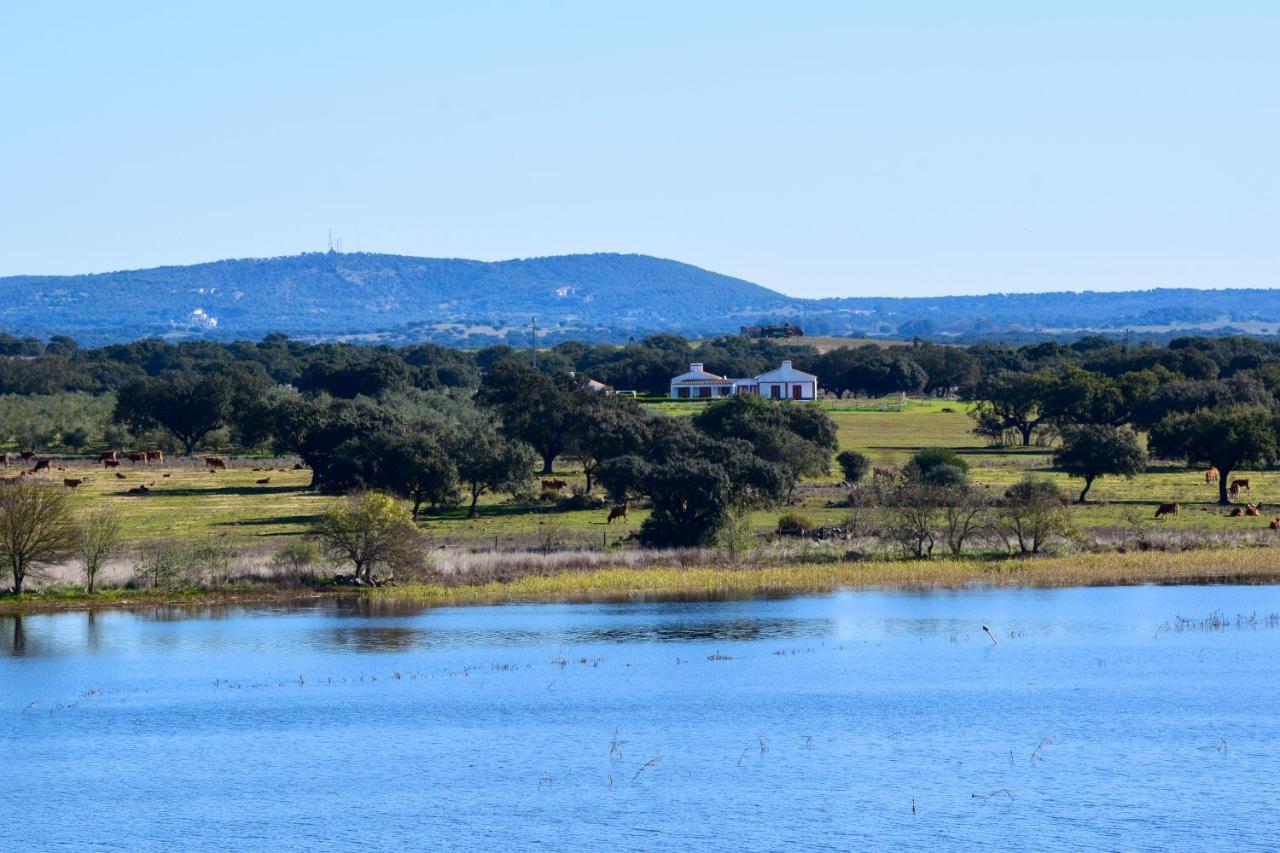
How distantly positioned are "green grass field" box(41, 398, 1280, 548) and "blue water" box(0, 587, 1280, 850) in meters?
12.8

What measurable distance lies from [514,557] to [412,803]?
27.1 meters

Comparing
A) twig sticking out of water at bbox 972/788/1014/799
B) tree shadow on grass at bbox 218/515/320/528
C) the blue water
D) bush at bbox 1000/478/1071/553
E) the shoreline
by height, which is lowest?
the blue water

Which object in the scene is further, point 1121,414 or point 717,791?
point 1121,414

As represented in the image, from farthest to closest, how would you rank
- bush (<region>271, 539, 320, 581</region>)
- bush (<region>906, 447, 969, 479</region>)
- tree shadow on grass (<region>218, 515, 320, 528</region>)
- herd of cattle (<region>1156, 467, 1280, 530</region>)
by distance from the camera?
bush (<region>906, 447, 969, 479</region>)
tree shadow on grass (<region>218, 515, 320, 528</region>)
herd of cattle (<region>1156, 467, 1280, 530</region>)
bush (<region>271, 539, 320, 581</region>)

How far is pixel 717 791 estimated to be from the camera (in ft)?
115

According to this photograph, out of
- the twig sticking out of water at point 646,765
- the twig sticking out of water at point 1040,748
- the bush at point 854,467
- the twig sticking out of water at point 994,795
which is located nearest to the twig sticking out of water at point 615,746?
the twig sticking out of water at point 646,765

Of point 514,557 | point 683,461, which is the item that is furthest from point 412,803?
point 683,461

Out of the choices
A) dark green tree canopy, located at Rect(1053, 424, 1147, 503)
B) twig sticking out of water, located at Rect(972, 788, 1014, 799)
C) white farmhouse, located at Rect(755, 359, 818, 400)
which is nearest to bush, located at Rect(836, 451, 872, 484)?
dark green tree canopy, located at Rect(1053, 424, 1147, 503)

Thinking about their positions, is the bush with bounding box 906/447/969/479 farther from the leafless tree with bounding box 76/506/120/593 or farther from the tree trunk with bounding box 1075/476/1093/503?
the leafless tree with bounding box 76/506/120/593

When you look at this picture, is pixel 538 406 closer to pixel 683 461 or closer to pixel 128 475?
pixel 128 475

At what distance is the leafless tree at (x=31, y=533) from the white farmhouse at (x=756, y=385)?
109 meters

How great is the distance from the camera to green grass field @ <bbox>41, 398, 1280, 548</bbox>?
6888 centimetres

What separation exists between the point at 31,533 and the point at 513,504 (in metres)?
27.6

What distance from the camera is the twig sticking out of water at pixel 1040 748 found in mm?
36812
